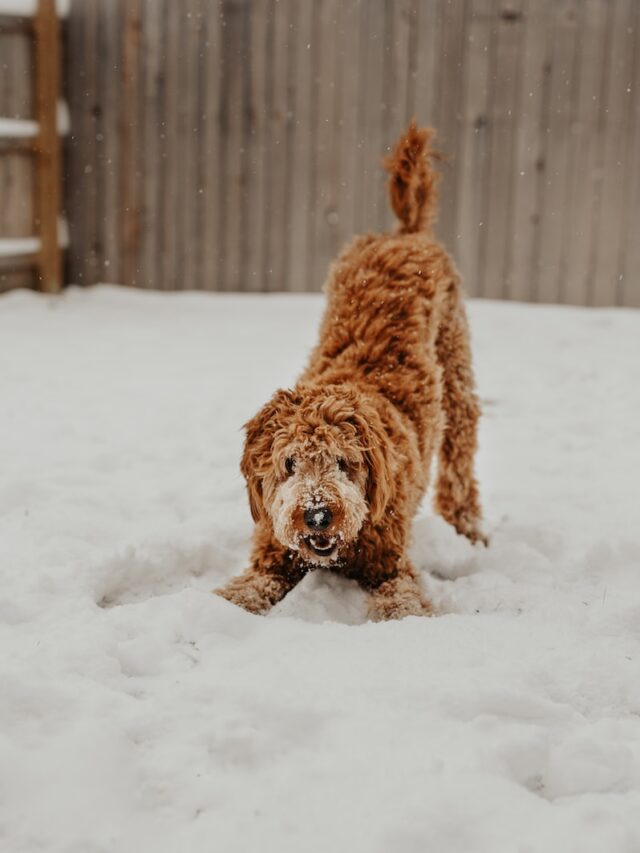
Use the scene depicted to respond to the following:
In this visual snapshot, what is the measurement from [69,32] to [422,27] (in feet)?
10.9

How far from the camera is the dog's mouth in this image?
130 inches

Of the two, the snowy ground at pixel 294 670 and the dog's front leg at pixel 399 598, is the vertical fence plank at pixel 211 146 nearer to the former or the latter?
the snowy ground at pixel 294 670

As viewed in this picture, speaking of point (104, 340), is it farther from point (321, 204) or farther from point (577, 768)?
point (577, 768)

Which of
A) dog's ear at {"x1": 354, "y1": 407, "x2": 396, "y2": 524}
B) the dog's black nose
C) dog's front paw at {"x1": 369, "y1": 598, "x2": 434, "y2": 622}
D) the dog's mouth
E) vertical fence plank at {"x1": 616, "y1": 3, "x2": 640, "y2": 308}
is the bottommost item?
dog's front paw at {"x1": 369, "y1": 598, "x2": 434, "y2": 622}

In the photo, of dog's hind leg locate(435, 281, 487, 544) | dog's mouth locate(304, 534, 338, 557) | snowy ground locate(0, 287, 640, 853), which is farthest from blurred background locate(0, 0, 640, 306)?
dog's mouth locate(304, 534, 338, 557)

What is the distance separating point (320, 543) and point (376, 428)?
17.2 inches

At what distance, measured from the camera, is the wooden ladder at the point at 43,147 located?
353 inches

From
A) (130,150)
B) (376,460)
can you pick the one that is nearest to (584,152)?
(130,150)

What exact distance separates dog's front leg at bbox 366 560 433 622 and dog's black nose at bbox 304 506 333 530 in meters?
0.36

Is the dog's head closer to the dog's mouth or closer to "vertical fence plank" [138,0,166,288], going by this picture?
the dog's mouth

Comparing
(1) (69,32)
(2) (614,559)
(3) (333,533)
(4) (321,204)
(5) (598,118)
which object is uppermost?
(1) (69,32)

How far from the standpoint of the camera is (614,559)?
3906 millimetres

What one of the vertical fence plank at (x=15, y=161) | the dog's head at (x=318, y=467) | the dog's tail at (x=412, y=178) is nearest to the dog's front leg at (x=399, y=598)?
the dog's head at (x=318, y=467)

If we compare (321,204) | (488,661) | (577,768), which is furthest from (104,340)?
(577,768)
